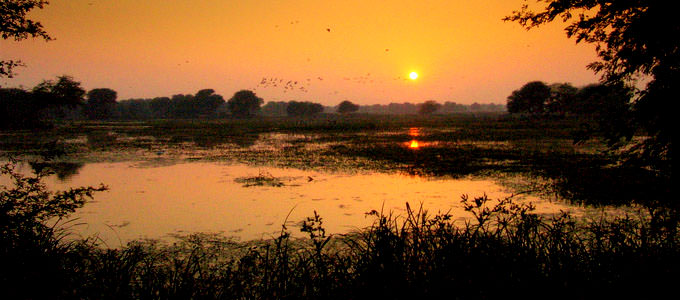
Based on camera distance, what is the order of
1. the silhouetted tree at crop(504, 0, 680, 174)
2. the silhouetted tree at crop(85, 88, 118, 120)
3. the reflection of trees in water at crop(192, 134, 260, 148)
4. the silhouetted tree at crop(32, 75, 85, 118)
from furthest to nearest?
1. the silhouetted tree at crop(85, 88, 118, 120)
2. the silhouetted tree at crop(32, 75, 85, 118)
3. the reflection of trees in water at crop(192, 134, 260, 148)
4. the silhouetted tree at crop(504, 0, 680, 174)

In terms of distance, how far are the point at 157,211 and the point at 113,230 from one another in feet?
7.77

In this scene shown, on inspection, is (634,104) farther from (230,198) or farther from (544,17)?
(230,198)

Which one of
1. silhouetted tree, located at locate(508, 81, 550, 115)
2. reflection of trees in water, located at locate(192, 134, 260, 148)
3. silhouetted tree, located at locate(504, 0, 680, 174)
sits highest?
silhouetted tree, located at locate(508, 81, 550, 115)

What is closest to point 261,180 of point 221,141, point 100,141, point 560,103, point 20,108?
point 221,141

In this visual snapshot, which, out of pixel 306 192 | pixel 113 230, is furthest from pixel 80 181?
pixel 306 192

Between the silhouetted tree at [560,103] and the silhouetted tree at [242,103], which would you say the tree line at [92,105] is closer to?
the silhouetted tree at [242,103]

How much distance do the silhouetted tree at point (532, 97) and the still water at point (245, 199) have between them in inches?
3658

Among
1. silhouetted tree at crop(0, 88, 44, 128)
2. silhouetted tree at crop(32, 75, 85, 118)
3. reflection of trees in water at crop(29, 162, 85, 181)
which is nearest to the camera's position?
reflection of trees in water at crop(29, 162, 85, 181)

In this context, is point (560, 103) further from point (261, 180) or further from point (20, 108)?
point (20, 108)

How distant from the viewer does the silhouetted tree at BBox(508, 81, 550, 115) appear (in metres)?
102

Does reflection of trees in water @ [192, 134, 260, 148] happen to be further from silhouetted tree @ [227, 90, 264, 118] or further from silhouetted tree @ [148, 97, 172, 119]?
silhouetted tree @ [148, 97, 172, 119]

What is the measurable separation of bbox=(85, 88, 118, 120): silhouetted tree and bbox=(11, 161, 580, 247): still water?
406 ft

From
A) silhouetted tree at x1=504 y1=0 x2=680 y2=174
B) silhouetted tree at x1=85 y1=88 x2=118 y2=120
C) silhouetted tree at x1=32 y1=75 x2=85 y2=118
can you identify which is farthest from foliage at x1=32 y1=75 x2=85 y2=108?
silhouetted tree at x1=504 y1=0 x2=680 y2=174

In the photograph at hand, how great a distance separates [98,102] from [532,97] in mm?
123862
